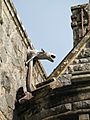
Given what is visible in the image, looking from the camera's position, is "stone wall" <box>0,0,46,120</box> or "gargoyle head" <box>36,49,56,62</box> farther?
"gargoyle head" <box>36,49,56,62</box>

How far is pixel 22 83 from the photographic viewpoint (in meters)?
12.7

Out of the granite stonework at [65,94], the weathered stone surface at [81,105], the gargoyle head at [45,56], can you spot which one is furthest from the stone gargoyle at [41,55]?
the weathered stone surface at [81,105]

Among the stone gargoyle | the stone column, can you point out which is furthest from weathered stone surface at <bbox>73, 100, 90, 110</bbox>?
the stone gargoyle

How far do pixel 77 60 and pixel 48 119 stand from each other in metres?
1.34

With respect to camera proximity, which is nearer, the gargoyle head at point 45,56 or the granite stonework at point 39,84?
the granite stonework at point 39,84

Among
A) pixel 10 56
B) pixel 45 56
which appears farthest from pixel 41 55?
pixel 10 56

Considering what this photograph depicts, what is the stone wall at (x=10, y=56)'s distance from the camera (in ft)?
37.9

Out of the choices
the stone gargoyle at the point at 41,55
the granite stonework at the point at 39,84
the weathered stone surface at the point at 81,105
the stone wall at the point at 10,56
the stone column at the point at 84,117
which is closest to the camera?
the stone column at the point at 84,117

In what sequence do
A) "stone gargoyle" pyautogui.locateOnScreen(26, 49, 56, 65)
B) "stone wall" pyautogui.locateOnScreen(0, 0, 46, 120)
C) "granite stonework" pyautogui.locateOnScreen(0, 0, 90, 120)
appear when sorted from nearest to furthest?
"granite stonework" pyautogui.locateOnScreen(0, 0, 90, 120) < "stone wall" pyautogui.locateOnScreen(0, 0, 46, 120) < "stone gargoyle" pyautogui.locateOnScreen(26, 49, 56, 65)

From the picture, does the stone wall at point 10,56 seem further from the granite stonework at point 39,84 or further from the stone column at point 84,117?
the stone column at point 84,117

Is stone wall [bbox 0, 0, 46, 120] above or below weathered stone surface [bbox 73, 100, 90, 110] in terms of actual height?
above

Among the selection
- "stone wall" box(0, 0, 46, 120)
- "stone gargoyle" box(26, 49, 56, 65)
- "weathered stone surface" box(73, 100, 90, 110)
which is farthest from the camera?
"stone gargoyle" box(26, 49, 56, 65)

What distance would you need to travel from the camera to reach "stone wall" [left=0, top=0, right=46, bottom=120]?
454 inches

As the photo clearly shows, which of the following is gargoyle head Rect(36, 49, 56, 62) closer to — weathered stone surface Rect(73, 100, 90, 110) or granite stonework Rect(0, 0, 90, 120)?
granite stonework Rect(0, 0, 90, 120)
